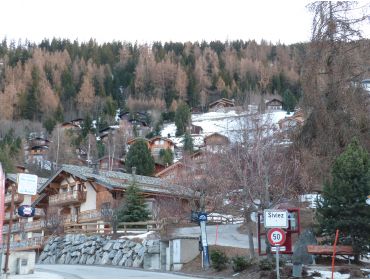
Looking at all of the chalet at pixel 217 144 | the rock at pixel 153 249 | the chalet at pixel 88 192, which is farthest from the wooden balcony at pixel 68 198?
the rock at pixel 153 249

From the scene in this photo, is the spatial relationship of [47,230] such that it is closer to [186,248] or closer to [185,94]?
[186,248]

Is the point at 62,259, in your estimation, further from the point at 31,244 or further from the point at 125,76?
the point at 125,76

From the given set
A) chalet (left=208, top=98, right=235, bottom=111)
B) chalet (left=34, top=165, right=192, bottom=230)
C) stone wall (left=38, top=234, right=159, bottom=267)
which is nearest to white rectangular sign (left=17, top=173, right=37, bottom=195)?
stone wall (left=38, top=234, right=159, bottom=267)

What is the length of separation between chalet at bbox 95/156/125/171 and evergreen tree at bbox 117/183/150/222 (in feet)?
147

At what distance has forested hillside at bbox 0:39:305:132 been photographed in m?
131

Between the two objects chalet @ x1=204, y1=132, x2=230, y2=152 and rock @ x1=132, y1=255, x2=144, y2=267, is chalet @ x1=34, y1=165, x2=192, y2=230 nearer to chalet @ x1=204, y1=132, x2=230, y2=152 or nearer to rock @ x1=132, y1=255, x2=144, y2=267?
chalet @ x1=204, y1=132, x2=230, y2=152

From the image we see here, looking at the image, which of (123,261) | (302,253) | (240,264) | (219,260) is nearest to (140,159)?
(123,261)

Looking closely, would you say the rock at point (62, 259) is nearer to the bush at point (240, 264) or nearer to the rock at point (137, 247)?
the rock at point (137, 247)

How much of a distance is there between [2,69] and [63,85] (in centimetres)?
2019

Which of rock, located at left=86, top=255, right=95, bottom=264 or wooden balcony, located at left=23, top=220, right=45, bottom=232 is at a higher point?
wooden balcony, located at left=23, top=220, right=45, bottom=232

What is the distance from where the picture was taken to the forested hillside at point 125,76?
131m

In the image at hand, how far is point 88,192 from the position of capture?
46.4 metres

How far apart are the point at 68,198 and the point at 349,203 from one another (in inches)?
1281

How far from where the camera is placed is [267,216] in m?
14.7
